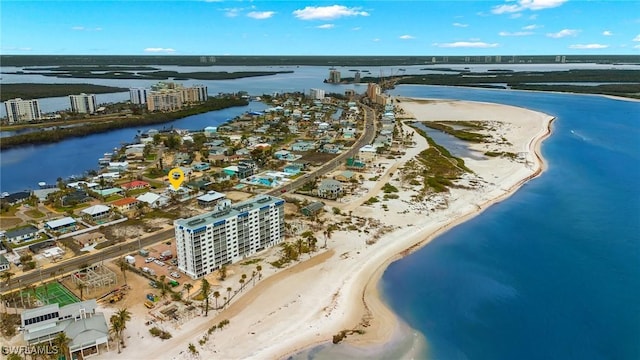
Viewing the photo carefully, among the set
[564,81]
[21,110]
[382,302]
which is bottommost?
[382,302]

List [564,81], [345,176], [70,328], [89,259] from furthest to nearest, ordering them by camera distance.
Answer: [564,81]
[345,176]
[89,259]
[70,328]

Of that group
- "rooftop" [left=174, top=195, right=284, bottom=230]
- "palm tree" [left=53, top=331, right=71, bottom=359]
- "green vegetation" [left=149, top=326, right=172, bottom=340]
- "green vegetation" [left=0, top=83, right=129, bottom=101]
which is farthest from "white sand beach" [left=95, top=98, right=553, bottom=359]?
"green vegetation" [left=0, top=83, right=129, bottom=101]

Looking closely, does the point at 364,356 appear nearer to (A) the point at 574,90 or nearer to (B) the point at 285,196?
(B) the point at 285,196

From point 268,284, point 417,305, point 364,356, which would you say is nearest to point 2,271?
point 268,284

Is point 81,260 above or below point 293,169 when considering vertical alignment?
below

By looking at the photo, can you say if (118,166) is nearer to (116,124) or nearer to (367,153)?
(367,153)

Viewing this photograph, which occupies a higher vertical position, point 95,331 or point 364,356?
point 95,331

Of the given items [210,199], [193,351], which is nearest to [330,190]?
[210,199]
